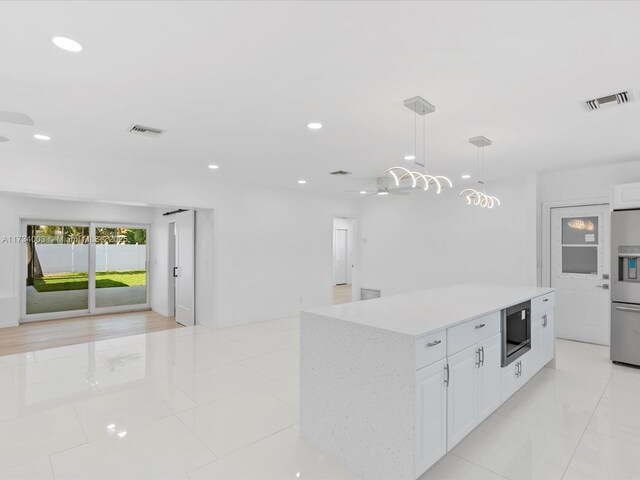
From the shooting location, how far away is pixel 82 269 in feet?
24.6

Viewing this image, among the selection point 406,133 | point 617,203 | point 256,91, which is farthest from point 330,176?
point 617,203

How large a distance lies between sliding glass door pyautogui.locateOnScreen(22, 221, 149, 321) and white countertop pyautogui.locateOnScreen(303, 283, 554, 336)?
674cm

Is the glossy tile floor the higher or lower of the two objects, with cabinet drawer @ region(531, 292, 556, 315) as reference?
lower

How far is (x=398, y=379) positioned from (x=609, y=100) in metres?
2.79

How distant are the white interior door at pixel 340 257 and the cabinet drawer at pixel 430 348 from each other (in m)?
10.4

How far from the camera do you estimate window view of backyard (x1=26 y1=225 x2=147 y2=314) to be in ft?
23.0

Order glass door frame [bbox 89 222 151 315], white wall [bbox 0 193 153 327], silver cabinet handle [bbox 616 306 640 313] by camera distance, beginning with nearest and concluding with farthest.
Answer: silver cabinet handle [bbox 616 306 640 313], white wall [bbox 0 193 153 327], glass door frame [bbox 89 222 151 315]

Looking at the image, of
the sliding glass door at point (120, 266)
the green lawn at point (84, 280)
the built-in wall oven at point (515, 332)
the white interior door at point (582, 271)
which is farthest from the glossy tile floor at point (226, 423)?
the sliding glass door at point (120, 266)

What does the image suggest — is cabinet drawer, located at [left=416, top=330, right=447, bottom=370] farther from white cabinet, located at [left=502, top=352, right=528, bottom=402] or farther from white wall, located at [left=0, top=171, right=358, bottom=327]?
white wall, located at [left=0, top=171, right=358, bottom=327]

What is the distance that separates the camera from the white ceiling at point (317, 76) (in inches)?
73.1

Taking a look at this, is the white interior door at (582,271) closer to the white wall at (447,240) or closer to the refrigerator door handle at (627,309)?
the white wall at (447,240)

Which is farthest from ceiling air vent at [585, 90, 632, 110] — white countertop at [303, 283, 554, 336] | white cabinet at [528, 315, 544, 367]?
white cabinet at [528, 315, 544, 367]

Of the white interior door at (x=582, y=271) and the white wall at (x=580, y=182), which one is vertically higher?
the white wall at (x=580, y=182)

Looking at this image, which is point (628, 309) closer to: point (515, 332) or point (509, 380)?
point (515, 332)
